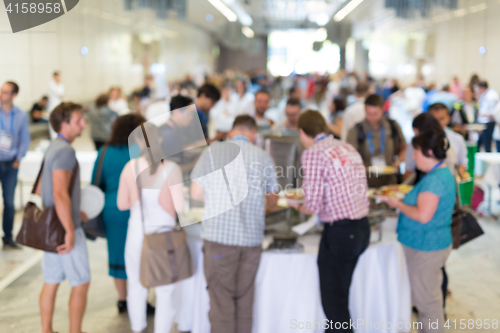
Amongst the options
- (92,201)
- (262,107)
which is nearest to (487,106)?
(262,107)

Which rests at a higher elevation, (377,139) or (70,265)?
(377,139)

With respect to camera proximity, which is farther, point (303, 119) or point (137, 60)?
point (137, 60)

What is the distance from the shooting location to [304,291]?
2576 millimetres

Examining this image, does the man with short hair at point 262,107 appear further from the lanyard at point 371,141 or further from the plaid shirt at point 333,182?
the plaid shirt at point 333,182

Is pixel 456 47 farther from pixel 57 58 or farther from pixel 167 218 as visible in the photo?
pixel 167 218

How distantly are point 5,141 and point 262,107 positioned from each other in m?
2.52

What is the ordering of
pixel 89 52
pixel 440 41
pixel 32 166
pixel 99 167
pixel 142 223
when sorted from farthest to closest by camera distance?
pixel 440 41 < pixel 89 52 < pixel 32 166 < pixel 99 167 < pixel 142 223

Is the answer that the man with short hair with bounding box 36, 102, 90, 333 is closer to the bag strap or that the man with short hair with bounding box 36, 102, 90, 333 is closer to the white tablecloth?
the bag strap

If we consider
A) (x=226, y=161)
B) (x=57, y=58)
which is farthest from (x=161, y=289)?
(x=57, y=58)

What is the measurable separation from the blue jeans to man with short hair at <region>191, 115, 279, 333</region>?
2432 millimetres

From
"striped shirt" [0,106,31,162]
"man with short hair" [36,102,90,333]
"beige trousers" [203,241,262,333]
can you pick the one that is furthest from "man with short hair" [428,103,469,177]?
"striped shirt" [0,106,31,162]

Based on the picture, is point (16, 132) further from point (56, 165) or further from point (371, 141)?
point (371, 141)

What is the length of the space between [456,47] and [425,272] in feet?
43.8

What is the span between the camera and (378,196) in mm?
2621
